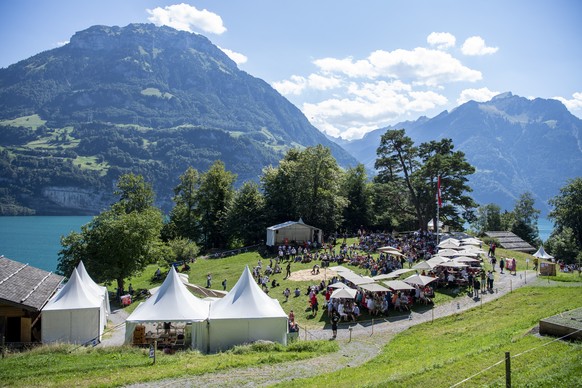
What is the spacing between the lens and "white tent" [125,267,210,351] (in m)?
20.8

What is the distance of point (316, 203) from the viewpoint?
56406mm

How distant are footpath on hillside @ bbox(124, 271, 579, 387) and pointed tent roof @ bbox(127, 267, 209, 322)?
570cm

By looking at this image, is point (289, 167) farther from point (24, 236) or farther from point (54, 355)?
point (24, 236)

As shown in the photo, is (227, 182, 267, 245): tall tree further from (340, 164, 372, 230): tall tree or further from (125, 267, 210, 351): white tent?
(125, 267, 210, 351): white tent

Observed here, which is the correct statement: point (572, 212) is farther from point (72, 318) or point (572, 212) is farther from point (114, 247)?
point (72, 318)

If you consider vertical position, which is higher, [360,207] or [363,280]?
[360,207]

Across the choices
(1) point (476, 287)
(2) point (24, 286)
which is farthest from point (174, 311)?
(1) point (476, 287)

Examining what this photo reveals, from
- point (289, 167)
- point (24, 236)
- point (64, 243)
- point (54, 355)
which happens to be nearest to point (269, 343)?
point (54, 355)

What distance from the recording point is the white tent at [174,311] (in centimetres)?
2084

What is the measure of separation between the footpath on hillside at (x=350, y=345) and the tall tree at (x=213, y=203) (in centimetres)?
4052

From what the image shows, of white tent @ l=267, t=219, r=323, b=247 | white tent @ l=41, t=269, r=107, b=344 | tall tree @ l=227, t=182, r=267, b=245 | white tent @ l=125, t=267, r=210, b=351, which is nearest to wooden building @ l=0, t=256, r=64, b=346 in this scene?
white tent @ l=41, t=269, r=107, b=344

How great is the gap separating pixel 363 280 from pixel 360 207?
36806 millimetres

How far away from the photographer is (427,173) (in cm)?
5278

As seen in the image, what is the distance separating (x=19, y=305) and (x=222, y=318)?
388 inches
